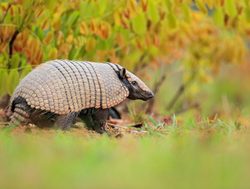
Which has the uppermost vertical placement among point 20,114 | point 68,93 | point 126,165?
point 126,165

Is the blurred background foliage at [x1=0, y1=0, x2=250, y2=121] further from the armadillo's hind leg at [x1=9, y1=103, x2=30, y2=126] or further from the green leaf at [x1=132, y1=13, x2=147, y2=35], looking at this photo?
the armadillo's hind leg at [x1=9, y1=103, x2=30, y2=126]

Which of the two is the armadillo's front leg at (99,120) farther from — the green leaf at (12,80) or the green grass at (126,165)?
the green grass at (126,165)

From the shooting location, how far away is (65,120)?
234 inches

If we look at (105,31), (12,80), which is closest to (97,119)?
(12,80)

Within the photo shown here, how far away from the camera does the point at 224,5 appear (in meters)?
6.86

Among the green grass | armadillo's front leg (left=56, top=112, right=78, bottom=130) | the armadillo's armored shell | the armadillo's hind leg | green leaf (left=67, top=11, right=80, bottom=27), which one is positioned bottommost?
armadillo's front leg (left=56, top=112, right=78, bottom=130)

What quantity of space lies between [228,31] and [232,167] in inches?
273

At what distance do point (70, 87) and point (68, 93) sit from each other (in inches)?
2.2

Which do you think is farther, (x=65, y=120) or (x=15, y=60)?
(x=15, y=60)

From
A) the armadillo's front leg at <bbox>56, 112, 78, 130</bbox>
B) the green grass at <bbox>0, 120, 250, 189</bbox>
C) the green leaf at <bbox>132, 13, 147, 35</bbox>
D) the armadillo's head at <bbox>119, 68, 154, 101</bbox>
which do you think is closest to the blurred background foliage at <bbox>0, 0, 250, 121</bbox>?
the green leaf at <bbox>132, 13, 147, 35</bbox>

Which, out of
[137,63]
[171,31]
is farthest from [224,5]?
[137,63]

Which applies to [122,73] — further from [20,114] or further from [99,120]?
[20,114]

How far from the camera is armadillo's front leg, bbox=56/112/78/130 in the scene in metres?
5.93

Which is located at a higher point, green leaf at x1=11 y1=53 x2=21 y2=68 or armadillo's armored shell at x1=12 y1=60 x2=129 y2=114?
armadillo's armored shell at x1=12 y1=60 x2=129 y2=114
